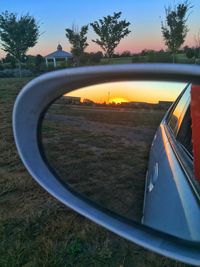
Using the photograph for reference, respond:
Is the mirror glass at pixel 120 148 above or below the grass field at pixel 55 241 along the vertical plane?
above

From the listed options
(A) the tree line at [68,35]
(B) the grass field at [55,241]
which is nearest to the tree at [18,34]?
(A) the tree line at [68,35]

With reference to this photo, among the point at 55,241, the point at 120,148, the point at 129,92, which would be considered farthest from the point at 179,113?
the point at 55,241

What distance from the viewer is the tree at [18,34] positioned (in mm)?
34188

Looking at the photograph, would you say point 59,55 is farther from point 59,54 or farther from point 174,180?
point 174,180

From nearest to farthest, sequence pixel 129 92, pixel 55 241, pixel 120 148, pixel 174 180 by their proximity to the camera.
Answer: pixel 129 92 → pixel 174 180 → pixel 120 148 → pixel 55 241

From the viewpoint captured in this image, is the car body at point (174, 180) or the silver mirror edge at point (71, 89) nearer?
the silver mirror edge at point (71, 89)

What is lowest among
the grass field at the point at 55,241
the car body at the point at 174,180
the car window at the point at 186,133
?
the grass field at the point at 55,241

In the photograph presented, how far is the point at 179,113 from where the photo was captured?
6.19 feet

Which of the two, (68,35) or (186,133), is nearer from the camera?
(186,133)

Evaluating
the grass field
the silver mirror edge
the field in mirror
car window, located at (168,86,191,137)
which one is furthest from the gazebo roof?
the silver mirror edge

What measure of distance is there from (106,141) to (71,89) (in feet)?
1.41

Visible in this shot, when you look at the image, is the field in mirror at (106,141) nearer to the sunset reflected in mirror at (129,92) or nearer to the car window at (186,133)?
the sunset reflected in mirror at (129,92)

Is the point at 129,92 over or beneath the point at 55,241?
over

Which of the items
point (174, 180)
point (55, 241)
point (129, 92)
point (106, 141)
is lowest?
point (55, 241)
